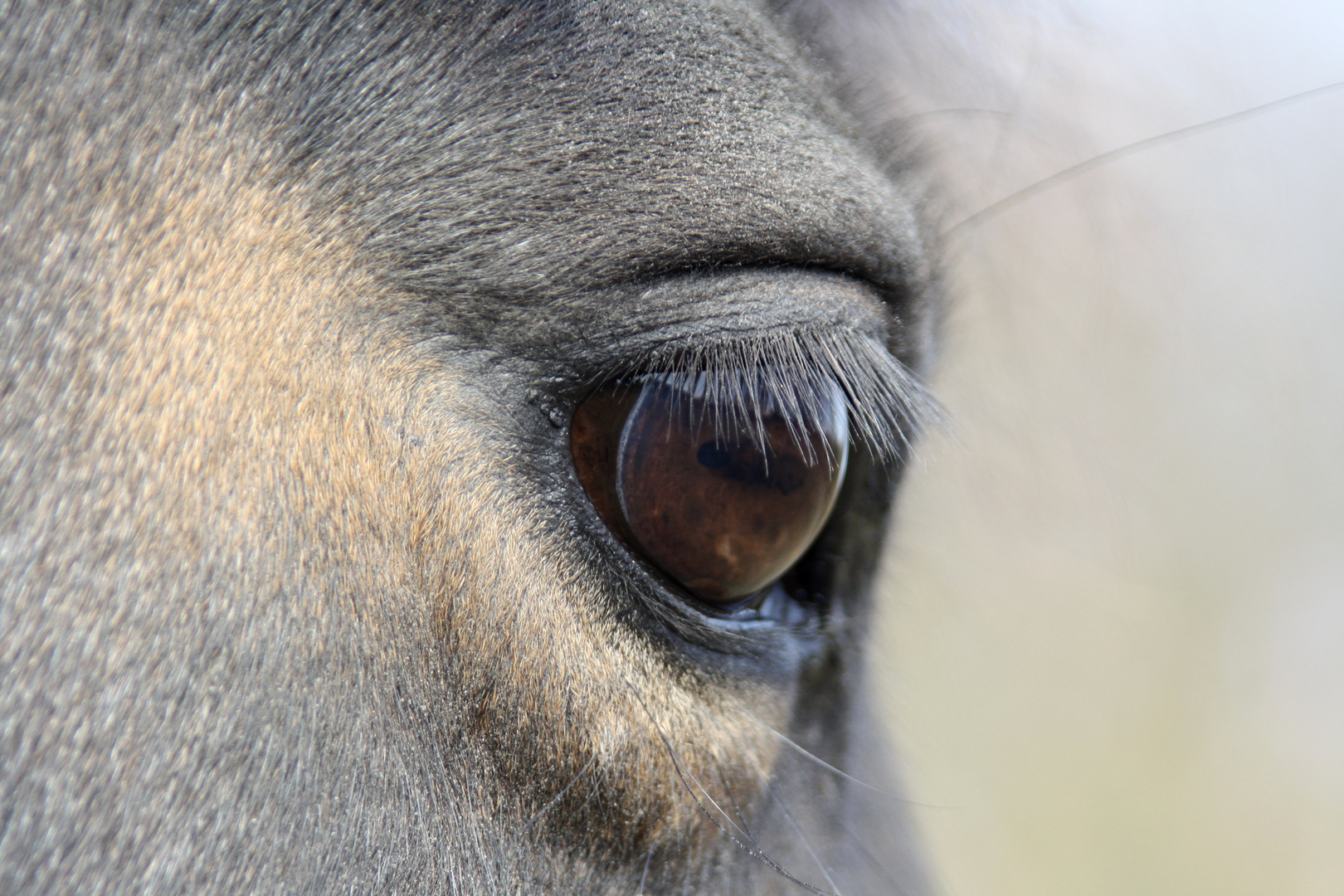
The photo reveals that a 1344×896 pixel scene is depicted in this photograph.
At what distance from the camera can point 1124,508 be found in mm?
893

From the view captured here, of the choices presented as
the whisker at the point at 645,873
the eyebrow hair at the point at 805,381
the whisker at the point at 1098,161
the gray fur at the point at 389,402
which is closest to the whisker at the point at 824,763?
the gray fur at the point at 389,402

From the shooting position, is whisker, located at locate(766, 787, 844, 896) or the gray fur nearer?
the gray fur

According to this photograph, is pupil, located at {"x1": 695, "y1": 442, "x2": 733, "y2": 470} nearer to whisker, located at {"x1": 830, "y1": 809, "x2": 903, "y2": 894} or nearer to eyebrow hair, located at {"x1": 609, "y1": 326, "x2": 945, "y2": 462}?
eyebrow hair, located at {"x1": 609, "y1": 326, "x2": 945, "y2": 462}

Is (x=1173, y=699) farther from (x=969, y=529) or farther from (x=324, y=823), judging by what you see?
(x=324, y=823)

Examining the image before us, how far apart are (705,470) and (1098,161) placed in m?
0.49

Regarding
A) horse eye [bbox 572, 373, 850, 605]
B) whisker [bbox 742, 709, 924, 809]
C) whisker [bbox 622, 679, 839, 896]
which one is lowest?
whisker [bbox 622, 679, 839, 896]

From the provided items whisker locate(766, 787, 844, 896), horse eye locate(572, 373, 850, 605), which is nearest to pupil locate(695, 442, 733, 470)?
horse eye locate(572, 373, 850, 605)

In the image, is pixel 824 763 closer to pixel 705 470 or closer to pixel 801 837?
pixel 801 837

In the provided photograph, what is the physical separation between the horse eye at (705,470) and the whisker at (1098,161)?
0.22 m

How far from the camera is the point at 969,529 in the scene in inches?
34.4

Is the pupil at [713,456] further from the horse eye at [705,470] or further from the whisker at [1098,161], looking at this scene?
the whisker at [1098,161]

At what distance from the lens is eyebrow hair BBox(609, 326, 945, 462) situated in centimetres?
74

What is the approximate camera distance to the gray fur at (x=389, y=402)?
549 mm

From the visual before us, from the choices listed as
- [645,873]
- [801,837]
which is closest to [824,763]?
[801,837]
